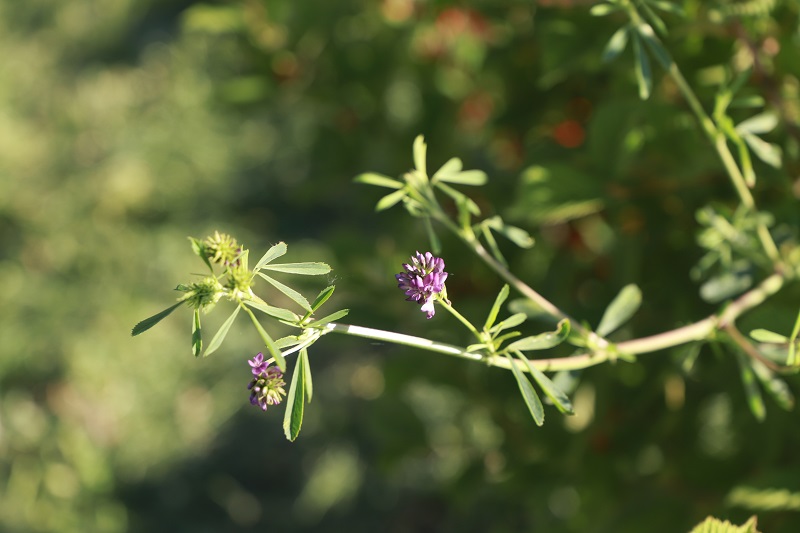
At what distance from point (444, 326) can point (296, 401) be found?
0.36 meters

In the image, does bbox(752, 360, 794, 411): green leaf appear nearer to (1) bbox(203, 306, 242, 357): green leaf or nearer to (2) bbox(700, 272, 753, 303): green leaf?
(2) bbox(700, 272, 753, 303): green leaf

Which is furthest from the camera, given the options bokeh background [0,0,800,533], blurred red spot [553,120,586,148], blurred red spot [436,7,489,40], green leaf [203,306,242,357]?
blurred red spot [436,7,489,40]

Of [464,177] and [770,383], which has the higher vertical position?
[464,177]

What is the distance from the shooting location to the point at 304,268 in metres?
0.38

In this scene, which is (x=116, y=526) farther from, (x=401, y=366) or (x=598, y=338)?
(x=598, y=338)

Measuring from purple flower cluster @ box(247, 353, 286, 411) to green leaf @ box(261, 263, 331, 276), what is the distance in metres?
0.04

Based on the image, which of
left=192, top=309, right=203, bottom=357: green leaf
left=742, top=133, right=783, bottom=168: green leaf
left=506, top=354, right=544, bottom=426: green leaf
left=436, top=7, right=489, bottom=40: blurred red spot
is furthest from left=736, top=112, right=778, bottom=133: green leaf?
left=436, top=7, right=489, bottom=40: blurred red spot

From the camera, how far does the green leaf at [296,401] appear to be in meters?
0.36

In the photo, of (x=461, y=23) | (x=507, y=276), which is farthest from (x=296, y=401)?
(x=461, y=23)

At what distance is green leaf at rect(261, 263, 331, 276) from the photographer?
1.22ft

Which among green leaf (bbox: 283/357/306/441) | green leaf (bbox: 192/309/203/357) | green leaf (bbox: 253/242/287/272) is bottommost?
green leaf (bbox: 283/357/306/441)

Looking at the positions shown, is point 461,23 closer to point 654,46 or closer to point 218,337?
point 654,46

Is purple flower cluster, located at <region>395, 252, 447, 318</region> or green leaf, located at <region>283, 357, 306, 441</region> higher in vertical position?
purple flower cluster, located at <region>395, 252, 447, 318</region>

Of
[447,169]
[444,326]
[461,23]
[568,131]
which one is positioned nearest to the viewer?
[447,169]
